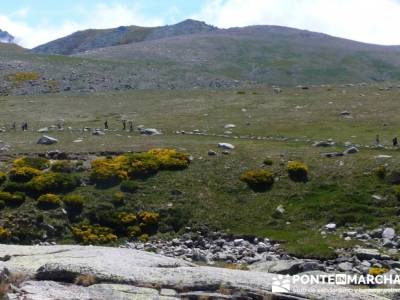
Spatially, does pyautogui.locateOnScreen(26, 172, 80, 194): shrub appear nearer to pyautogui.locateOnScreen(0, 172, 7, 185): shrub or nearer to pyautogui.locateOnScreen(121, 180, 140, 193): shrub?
pyautogui.locateOnScreen(0, 172, 7, 185): shrub

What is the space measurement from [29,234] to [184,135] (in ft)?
83.0

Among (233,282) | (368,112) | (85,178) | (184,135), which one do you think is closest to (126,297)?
(233,282)

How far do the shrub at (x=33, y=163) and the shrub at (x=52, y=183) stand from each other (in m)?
2.90

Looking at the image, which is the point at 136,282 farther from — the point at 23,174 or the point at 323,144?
the point at 323,144

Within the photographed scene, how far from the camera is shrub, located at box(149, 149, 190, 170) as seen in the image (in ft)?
159

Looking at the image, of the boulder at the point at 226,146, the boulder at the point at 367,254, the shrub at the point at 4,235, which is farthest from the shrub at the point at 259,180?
the shrub at the point at 4,235

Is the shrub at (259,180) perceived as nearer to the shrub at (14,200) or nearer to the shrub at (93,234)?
the shrub at (93,234)

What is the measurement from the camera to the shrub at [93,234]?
39688 millimetres

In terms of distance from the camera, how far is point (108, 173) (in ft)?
152

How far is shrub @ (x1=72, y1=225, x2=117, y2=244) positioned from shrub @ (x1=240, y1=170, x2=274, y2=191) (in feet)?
35.1

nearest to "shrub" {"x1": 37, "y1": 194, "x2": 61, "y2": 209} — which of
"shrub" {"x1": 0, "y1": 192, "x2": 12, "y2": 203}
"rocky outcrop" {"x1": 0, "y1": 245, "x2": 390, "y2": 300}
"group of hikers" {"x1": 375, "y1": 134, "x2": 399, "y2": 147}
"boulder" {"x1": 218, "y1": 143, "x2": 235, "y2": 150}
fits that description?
"shrub" {"x1": 0, "y1": 192, "x2": 12, "y2": 203}

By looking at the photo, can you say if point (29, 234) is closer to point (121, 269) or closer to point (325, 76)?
point (121, 269)

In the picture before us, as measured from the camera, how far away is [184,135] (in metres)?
62.8

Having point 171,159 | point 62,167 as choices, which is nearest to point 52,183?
point 62,167
